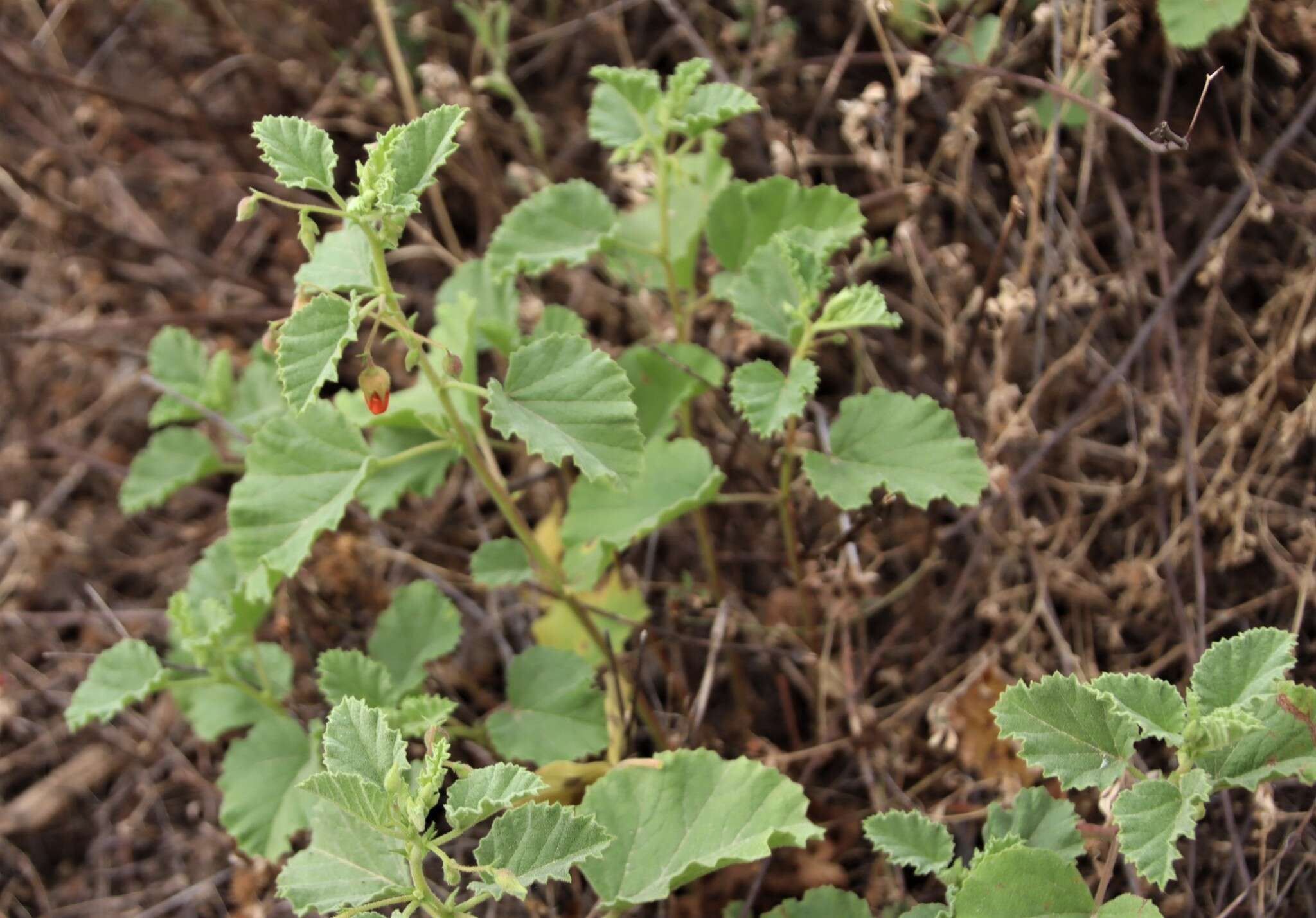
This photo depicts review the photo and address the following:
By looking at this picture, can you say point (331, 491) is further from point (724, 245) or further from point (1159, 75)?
point (1159, 75)

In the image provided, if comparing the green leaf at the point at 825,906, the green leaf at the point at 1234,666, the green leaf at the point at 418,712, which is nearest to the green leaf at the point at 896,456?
the green leaf at the point at 1234,666

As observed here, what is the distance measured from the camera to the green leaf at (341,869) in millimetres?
1688

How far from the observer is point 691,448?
222 cm

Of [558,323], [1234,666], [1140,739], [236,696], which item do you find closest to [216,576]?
[236,696]

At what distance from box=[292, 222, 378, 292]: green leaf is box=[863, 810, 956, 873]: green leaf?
122 centimetres

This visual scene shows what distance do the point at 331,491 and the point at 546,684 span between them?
588mm

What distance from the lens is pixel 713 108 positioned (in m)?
2.17

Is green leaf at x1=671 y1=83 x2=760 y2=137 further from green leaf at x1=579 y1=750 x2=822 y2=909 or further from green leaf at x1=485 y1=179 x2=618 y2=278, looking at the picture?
green leaf at x1=579 y1=750 x2=822 y2=909

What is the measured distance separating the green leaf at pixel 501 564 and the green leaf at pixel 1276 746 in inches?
49.1

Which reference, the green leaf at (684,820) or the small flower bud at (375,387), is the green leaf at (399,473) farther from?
the green leaf at (684,820)

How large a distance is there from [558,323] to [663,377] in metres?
0.26

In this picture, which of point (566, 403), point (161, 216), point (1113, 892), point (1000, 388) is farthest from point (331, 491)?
point (161, 216)

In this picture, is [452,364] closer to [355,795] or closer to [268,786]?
[355,795]

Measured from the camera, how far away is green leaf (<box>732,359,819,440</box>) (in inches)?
76.2
